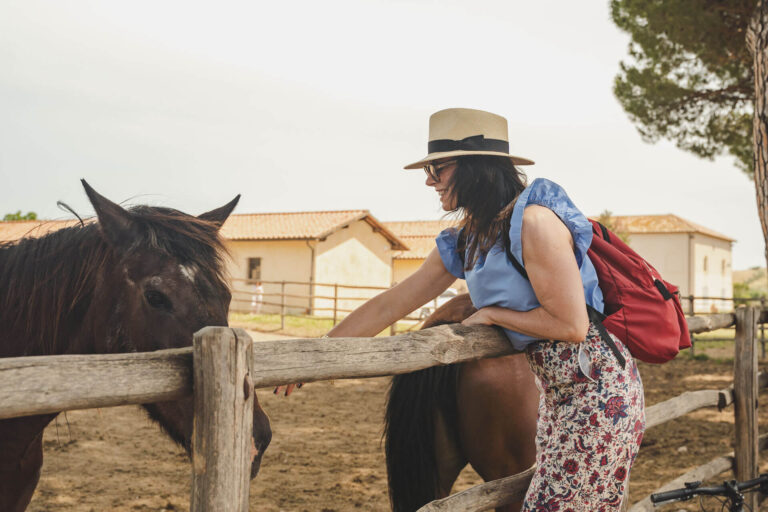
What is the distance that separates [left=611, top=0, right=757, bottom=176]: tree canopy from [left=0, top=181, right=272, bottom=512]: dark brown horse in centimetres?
968

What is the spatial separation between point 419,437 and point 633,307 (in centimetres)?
146

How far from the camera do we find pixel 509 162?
214 centimetres

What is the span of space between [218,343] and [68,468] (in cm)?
481

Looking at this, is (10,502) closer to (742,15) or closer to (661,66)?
(742,15)

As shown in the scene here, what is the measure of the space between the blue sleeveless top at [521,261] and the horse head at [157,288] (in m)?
0.91

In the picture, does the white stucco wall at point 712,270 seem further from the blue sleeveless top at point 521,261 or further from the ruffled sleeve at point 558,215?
the ruffled sleeve at point 558,215

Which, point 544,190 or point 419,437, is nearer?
point 544,190

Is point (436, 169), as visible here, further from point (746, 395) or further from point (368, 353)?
point (746, 395)

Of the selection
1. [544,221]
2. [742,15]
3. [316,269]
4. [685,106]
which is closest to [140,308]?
[544,221]

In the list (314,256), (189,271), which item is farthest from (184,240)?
(314,256)

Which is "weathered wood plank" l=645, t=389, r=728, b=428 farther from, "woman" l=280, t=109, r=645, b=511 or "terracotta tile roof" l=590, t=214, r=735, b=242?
"terracotta tile roof" l=590, t=214, r=735, b=242

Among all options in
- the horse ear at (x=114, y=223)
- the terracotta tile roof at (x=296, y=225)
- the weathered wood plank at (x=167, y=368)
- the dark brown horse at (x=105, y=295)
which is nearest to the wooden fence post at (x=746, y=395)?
the weathered wood plank at (x=167, y=368)

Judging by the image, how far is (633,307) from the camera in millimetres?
1930

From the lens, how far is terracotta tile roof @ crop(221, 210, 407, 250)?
1023 inches
